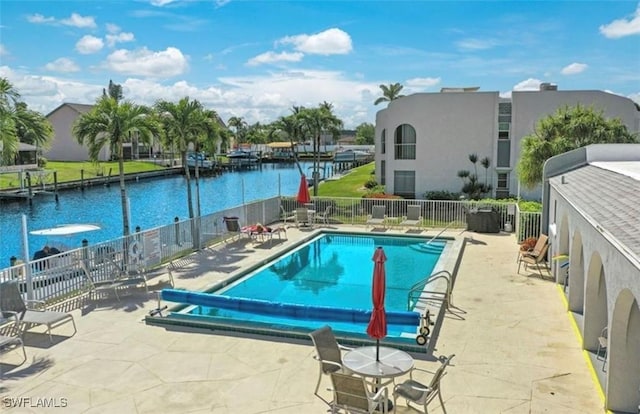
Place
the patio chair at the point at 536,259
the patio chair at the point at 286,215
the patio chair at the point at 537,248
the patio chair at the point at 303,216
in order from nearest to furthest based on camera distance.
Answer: the patio chair at the point at 536,259 < the patio chair at the point at 537,248 < the patio chair at the point at 303,216 < the patio chair at the point at 286,215

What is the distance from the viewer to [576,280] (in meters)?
10.9

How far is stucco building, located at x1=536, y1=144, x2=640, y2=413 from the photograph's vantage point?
634 centimetres

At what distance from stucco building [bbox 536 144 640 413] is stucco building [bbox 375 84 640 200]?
16135 millimetres

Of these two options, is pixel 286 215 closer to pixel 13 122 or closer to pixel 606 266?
pixel 13 122

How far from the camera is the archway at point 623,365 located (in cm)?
661

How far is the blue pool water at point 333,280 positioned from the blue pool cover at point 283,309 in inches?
3.6

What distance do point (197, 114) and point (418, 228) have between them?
9.72 meters

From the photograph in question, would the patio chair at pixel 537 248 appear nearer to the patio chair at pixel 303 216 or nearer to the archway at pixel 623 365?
the archway at pixel 623 365

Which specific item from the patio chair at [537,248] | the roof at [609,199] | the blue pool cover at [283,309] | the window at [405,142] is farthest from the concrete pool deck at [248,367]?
the window at [405,142]

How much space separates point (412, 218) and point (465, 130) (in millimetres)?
11240

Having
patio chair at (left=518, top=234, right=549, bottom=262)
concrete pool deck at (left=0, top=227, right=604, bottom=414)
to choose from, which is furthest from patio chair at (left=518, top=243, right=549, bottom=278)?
concrete pool deck at (left=0, top=227, right=604, bottom=414)

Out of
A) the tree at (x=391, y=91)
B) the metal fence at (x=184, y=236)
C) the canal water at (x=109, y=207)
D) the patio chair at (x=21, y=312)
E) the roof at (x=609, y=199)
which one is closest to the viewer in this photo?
the roof at (x=609, y=199)

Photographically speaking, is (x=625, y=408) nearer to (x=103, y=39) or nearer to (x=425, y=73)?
(x=103, y=39)

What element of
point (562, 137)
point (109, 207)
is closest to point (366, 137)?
point (109, 207)
